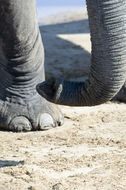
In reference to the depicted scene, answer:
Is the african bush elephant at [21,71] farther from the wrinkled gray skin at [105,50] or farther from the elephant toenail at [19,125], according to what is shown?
the wrinkled gray skin at [105,50]

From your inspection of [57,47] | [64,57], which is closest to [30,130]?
[64,57]

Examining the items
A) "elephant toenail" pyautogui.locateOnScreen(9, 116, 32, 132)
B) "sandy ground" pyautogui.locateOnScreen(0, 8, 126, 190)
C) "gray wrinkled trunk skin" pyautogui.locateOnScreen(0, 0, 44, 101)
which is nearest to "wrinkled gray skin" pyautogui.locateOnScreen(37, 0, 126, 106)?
"sandy ground" pyautogui.locateOnScreen(0, 8, 126, 190)

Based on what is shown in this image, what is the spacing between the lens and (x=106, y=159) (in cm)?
347

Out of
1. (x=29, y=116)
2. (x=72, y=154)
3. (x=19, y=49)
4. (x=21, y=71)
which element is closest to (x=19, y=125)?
(x=29, y=116)

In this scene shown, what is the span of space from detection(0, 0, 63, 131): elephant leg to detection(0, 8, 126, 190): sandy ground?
9cm

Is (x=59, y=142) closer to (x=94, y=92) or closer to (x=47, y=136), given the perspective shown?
(x=47, y=136)

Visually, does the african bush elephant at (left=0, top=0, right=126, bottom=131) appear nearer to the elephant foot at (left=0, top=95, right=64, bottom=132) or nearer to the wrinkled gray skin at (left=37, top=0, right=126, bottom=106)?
the elephant foot at (left=0, top=95, right=64, bottom=132)

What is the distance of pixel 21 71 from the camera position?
14.2 ft

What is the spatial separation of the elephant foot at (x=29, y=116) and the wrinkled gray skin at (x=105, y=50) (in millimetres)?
1595

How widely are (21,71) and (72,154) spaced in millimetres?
904

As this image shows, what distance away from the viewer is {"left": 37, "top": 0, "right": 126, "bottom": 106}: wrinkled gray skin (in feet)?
8.13

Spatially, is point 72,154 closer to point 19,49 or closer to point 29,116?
point 29,116

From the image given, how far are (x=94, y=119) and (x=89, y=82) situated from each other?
1877 mm

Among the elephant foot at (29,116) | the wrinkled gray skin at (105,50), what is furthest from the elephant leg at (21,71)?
the wrinkled gray skin at (105,50)
